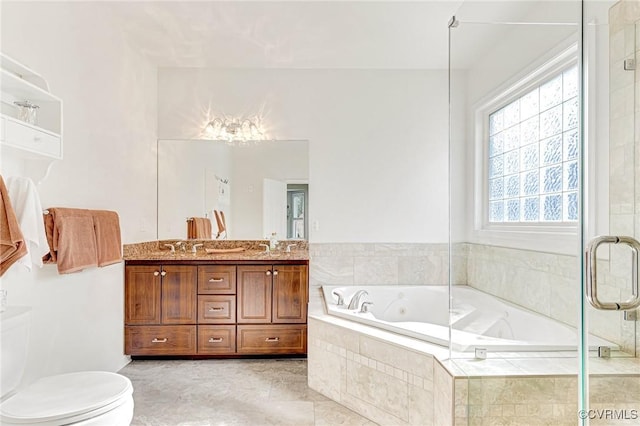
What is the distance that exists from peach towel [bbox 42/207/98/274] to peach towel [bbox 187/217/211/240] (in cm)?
127

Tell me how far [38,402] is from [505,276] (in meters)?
2.02

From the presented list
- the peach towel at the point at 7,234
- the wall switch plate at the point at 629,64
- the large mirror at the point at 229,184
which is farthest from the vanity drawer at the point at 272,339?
the wall switch plate at the point at 629,64

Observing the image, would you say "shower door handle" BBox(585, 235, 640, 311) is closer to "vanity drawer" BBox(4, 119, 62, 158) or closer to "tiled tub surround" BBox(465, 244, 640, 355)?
"tiled tub surround" BBox(465, 244, 640, 355)

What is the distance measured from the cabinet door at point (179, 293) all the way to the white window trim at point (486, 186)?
2160 mm

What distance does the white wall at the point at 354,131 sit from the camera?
3539mm

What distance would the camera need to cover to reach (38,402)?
56.9 inches

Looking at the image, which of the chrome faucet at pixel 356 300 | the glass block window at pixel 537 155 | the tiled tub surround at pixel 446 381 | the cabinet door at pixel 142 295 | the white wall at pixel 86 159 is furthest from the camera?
the cabinet door at pixel 142 295

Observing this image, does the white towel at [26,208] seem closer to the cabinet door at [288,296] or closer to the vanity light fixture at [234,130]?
the cabinet door at [288,296]

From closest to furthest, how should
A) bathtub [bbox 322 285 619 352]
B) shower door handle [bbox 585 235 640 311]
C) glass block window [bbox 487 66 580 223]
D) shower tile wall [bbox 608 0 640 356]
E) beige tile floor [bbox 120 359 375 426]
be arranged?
shower door handle [bbox 585 235 640 311] < shower tile wall [bbox 608 0 640 356] < glass block window [bbox 487 66 580 223] < bathtub [bbox 322 285 619 352] < beige tile floor [bbox 120 359 375 426]

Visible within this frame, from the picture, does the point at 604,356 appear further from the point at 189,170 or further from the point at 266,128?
the point at 189,170

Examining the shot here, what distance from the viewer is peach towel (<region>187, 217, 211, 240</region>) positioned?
3584 millimetres

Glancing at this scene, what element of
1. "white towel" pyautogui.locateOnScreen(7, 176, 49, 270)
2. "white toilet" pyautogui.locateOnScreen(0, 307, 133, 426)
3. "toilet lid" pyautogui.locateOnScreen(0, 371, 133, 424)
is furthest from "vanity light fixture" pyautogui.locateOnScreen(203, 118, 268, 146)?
"toilet lid" pyautogui.locateOnScreen(0, 371, 133, 424)

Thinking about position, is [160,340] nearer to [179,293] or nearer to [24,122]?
[179,293]

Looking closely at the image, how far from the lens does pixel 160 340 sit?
3121mm
